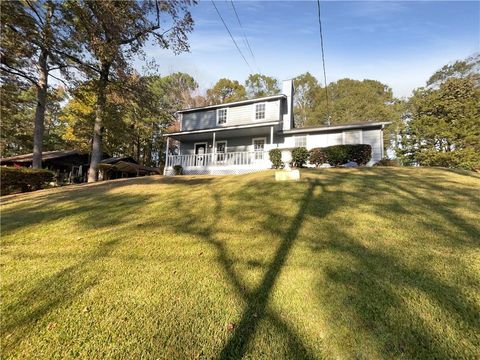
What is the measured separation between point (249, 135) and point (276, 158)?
15.8ft

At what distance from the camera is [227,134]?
1822 cm

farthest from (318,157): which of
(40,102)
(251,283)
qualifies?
(40,102)

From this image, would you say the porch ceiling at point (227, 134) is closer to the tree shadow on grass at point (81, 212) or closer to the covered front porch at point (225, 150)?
the covered front porch at point (225, 150)

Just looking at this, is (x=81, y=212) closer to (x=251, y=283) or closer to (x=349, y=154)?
(x=251, y=283)

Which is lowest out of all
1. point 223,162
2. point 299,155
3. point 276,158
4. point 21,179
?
point 21,179

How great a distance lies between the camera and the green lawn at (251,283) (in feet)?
7.32

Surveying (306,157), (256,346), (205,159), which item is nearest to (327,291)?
(256,346)

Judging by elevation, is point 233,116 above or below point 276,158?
above

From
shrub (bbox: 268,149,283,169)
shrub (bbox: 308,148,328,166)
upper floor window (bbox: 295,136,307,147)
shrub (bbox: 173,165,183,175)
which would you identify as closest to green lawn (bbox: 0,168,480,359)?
shrub (bbox: 308,148,328,166)

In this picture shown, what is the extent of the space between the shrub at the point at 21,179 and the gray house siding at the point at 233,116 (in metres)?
10.1

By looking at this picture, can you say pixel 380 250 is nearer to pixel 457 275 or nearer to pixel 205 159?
pixel 457 275

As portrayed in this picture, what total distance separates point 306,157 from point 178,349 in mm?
12173

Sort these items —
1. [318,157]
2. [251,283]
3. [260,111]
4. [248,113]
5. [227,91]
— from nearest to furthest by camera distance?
[251,283] → [318,157] → [260,111] → [248,113] → [227,91]

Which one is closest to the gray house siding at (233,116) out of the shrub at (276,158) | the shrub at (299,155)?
the shrub at (276,158)
